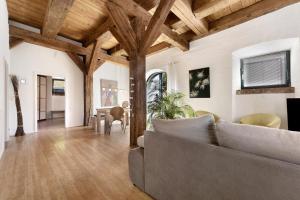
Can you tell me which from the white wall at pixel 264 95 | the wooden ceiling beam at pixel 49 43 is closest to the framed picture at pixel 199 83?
the white wall at pixel 264 95

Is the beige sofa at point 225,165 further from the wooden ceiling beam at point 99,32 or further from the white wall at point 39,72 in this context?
the white wall at point 39,72

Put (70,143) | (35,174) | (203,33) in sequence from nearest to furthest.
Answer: (35,174), (70,143), (203,33)

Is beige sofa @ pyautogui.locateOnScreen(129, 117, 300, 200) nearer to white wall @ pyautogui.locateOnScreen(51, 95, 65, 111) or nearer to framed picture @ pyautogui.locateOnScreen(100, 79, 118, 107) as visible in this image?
framed picture @ pyautogui.locateOnScreen(100, 79, 118, 107)

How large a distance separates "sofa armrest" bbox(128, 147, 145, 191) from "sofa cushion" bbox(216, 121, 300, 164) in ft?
3.18

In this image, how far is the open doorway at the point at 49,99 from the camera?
25.8 feet

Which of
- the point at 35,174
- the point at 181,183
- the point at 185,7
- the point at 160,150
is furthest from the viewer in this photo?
the point at 185,7

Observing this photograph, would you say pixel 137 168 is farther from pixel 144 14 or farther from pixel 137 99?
pixel 144 14

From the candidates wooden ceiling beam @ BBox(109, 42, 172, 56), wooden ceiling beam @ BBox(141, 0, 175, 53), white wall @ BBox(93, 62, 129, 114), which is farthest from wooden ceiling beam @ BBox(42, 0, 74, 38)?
white wall @ BBox(93, 62, 129, 114)

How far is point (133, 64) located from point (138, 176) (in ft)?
7.81

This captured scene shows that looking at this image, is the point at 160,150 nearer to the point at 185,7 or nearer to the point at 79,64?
the point at 185,7

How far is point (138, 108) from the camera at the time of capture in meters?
3.43

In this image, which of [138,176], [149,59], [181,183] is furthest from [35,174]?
[149,59]

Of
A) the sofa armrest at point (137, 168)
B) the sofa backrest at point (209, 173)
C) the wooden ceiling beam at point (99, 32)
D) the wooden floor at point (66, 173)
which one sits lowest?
the wooden floor at point (66, 173)

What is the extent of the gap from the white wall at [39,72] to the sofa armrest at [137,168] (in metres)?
4.55
